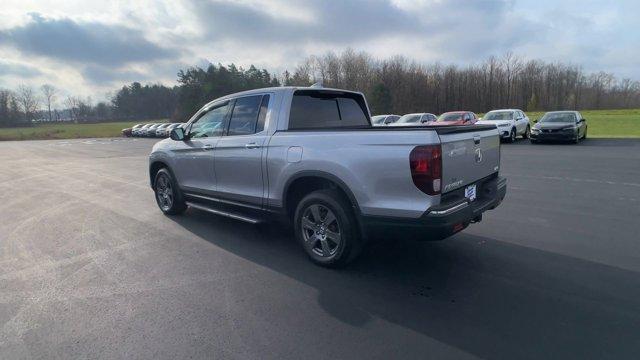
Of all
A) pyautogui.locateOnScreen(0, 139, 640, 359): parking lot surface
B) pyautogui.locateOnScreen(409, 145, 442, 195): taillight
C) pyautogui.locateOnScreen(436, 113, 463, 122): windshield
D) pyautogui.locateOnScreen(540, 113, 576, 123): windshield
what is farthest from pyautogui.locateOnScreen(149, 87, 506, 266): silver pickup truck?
pyautogui.locateOnScreen(436, 113, 463, 122): windshield

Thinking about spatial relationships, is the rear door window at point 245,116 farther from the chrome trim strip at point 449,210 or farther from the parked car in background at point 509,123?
the parked car in background at point 509,123

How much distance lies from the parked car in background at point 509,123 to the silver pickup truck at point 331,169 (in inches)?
683

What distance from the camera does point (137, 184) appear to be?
1014cm

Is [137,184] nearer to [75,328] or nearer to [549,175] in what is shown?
[75,328]

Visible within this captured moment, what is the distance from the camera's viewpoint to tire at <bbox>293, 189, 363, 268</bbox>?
3965mm

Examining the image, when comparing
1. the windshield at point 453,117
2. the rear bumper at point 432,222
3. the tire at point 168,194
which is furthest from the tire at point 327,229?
the windshield at point 453,117

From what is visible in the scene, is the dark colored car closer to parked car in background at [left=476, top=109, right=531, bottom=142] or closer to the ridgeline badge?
parked car in background at [left=476, top=109, right=531, bottom=142]

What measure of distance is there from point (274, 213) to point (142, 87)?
11599 cm

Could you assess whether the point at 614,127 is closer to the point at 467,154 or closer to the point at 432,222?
the point at 467,154

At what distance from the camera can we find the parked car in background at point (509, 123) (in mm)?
20453

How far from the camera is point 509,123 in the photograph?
20.6 metres

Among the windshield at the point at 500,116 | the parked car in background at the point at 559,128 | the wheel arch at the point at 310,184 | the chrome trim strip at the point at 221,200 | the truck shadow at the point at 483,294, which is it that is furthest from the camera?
the windshield at the point at 500,116

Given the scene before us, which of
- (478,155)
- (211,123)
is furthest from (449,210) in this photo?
(211,123)

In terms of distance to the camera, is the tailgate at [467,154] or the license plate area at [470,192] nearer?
the tailgate at [467,154]
